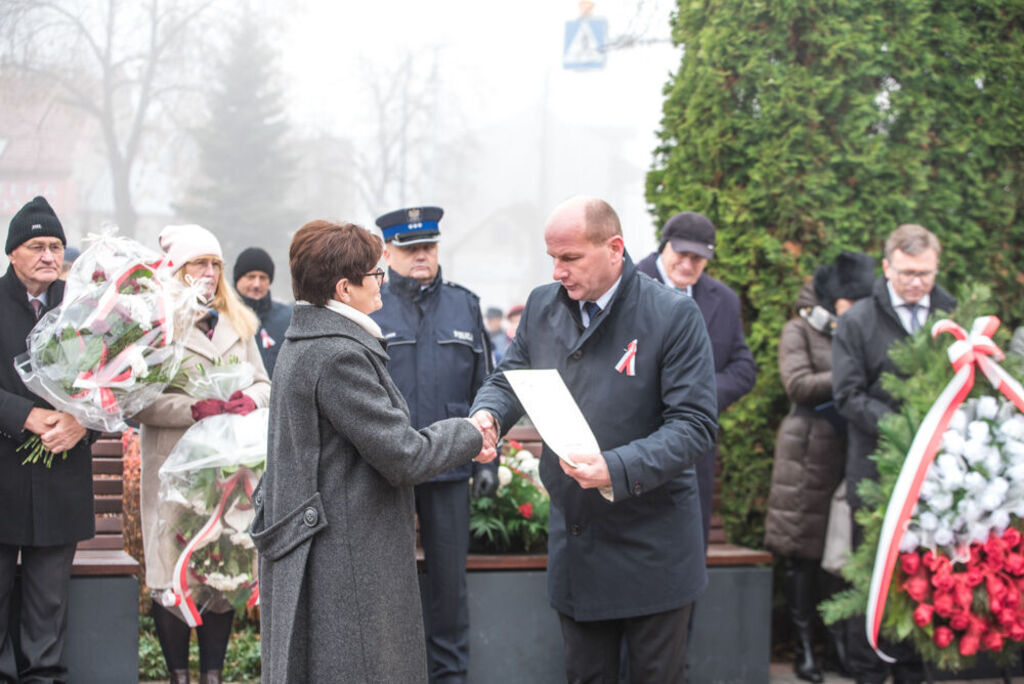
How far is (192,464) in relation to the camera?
4754mm

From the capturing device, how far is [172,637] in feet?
16.2

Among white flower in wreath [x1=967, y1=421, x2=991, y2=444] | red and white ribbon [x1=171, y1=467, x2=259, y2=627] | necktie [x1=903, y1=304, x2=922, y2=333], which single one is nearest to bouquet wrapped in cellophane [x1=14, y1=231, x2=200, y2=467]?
red and white ribbon [x1=171, y1=467, x2=259, y2=627]

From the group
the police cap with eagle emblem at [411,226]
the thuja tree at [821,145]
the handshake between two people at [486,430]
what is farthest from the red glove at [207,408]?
the thuja tree at [821,145]

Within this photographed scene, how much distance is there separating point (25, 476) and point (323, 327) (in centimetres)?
210

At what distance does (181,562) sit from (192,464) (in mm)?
465

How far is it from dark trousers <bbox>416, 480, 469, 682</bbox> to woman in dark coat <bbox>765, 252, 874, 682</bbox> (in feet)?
7.25

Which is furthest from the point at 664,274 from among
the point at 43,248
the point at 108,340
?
the point at 43,248

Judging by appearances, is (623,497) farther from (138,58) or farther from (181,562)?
(138,58)

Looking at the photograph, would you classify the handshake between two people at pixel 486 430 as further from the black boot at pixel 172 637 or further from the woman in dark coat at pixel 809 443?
the woman in dark coat at pixel 809 443

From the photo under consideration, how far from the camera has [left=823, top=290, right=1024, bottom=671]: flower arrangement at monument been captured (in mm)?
4250

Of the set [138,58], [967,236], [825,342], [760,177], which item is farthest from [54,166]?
[967,236]

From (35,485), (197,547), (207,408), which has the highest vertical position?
(207,408)

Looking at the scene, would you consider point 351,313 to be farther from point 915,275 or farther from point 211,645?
point 915,275

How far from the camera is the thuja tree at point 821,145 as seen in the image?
258 inches
